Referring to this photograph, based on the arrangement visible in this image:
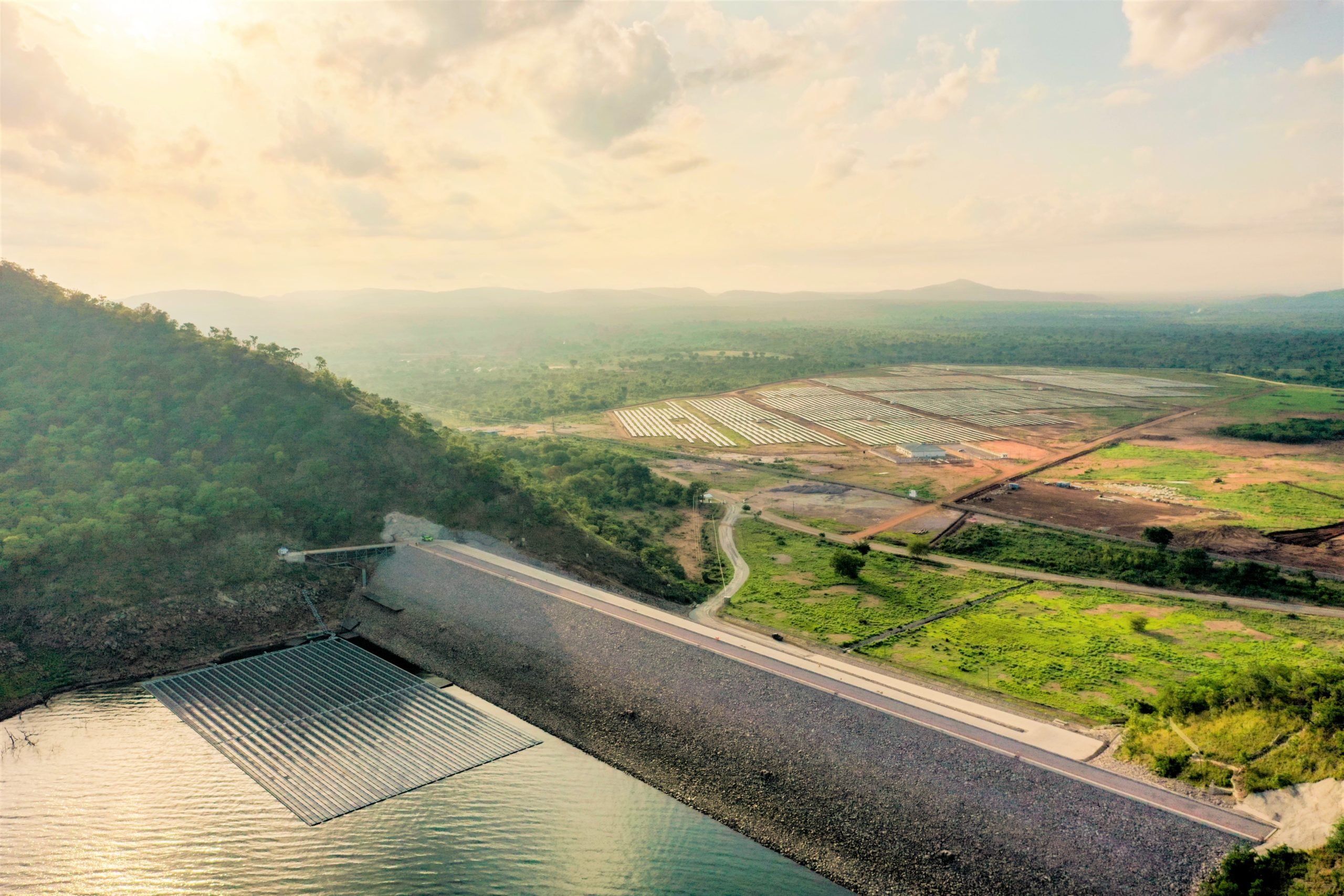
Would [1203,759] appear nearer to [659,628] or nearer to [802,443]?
[659,628]

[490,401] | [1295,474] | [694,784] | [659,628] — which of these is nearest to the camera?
[694,784]

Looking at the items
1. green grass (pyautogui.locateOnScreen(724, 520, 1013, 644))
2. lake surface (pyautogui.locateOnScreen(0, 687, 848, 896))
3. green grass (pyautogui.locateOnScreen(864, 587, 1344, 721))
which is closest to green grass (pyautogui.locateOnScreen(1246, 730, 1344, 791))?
green grass (pyautogui.locateOnScreen(864, 587, 1344, 721))

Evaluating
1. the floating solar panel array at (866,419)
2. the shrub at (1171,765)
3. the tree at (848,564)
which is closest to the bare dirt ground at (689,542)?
the tree at (848,564)

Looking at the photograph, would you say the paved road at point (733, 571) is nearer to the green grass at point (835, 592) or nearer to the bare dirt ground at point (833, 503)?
the green grass at point (835, 592)

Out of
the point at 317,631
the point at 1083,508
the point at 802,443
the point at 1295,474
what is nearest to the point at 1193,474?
the point at 1295,474

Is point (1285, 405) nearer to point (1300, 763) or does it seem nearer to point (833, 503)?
point (833, 503)

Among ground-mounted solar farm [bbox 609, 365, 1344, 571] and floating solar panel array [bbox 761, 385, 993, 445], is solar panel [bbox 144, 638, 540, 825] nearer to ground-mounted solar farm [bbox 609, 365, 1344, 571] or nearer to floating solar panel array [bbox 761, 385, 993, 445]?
ground-mounted solar farm [bbox 609, 365, 1344, 571]

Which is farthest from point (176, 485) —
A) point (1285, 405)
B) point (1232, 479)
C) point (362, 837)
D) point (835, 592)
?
point (1285, 405)
